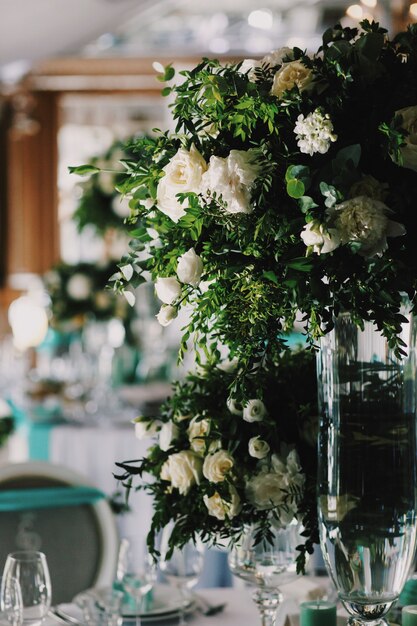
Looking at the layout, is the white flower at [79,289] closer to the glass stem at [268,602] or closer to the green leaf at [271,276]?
the glass stem at [268,602]

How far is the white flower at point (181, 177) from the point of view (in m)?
1.25

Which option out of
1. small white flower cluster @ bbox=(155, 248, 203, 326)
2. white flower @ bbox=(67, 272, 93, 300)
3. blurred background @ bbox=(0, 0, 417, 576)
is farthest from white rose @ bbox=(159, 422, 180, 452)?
blurred background @ bbox=(0, 0, 417, 576)

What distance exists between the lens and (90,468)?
14.1 ft

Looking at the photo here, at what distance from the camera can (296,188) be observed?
1.18 meters

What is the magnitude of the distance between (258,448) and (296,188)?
41 cm

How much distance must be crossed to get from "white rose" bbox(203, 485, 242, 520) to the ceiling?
21.7 ft

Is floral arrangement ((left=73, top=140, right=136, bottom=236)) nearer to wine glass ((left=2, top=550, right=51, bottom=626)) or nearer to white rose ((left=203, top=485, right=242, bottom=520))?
wine glass ((left=2, top=550, right=51, bottom=626))

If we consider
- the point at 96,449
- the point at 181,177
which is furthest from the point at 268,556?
the point at 96,449

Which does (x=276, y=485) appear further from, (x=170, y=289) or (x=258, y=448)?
(x=170, y=289)

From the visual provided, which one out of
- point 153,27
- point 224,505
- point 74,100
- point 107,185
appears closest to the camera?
point 224,505

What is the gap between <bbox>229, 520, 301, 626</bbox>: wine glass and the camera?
1457mm

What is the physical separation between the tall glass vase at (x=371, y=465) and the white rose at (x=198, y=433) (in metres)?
0.25

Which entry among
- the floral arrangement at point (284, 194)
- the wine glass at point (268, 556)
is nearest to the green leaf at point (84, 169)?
the floral arrangement at point (284, 194)

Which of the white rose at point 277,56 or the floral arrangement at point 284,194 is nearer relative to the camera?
the floral arrangement at point 284,194
